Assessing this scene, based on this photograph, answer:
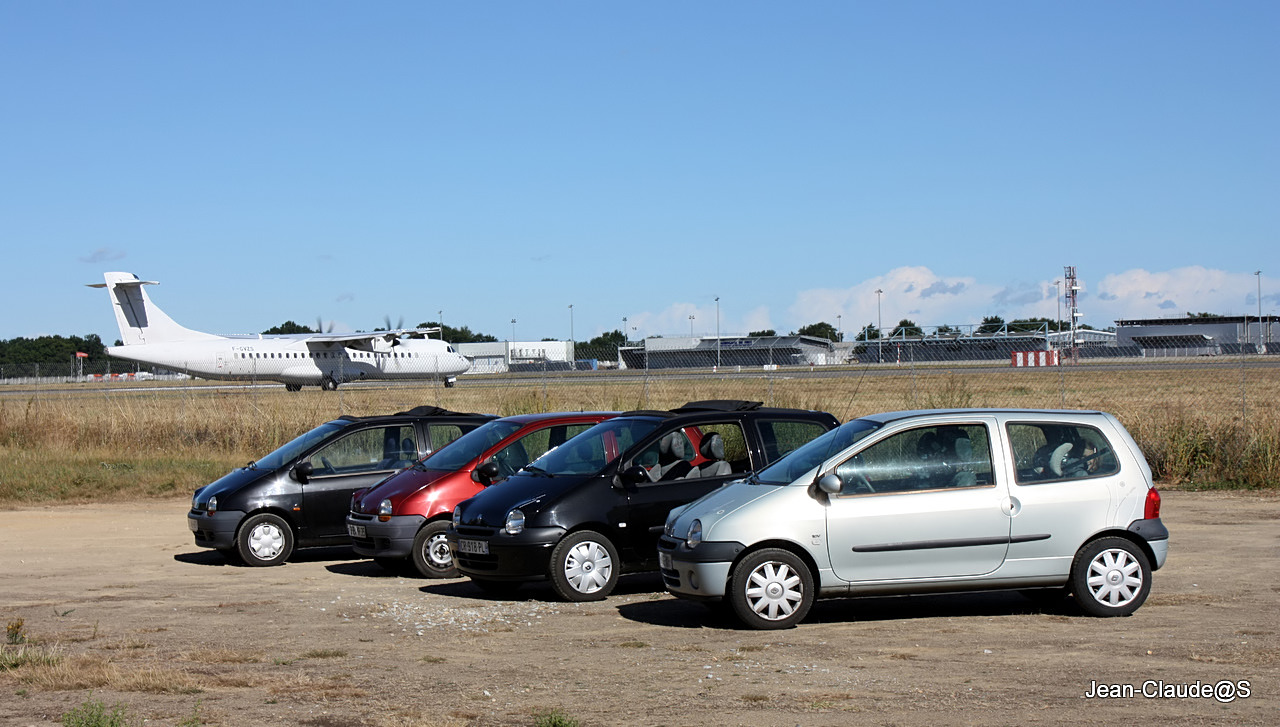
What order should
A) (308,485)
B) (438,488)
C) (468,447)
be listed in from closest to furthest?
(438,488), (468,447), (308,485)

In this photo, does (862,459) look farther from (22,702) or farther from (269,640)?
(22,702)

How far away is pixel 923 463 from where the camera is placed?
8773mm

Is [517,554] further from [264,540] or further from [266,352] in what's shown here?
[266,352]

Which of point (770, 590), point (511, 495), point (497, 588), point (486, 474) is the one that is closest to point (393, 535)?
point (486, 474)

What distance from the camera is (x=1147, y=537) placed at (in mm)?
8773

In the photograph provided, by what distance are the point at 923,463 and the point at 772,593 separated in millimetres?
1505

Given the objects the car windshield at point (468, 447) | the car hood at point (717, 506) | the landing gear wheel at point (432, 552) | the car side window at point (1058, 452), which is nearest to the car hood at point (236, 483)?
the car windshield at point (468, 447)

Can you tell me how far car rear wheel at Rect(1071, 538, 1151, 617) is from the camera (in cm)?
876

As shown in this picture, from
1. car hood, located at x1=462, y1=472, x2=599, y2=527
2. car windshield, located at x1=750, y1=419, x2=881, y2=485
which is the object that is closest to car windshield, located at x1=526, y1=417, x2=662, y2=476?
car hood, located at x1=462, y1=472, x2=599, y2=527

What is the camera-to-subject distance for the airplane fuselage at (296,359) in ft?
179

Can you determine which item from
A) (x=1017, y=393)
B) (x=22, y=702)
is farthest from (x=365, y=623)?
(x=1017, y=393)

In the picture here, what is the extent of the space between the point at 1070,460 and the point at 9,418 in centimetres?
2605

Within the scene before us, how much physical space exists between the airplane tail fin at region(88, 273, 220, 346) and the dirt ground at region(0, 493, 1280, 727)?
4793 centimetres

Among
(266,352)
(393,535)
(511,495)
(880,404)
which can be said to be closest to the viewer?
(511,495)
